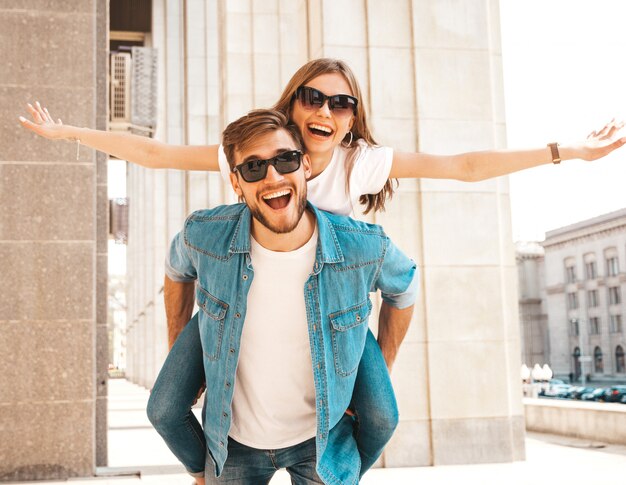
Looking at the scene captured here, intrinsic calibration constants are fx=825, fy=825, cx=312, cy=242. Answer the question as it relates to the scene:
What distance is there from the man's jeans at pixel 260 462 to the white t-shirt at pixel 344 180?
1.02 meters

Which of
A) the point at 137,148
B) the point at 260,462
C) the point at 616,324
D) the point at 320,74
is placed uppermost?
the point at 320,74

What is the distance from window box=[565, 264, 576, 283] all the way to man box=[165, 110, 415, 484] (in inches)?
3838

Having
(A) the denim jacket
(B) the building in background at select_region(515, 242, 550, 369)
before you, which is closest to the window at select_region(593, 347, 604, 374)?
(B) the building in background at select_region(515, 242, 550, 369)

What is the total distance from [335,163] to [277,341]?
945mm

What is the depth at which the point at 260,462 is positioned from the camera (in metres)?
3.07

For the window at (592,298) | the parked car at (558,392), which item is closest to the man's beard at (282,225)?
the parked car at (558,392)

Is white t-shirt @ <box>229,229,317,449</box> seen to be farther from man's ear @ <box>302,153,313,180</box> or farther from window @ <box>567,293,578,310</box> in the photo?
window @ <box>567,293,578,310</box>

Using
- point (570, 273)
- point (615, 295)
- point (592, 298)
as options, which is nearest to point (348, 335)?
point (615, 295)

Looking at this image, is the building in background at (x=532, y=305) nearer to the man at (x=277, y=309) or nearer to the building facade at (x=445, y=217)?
the building facade at (x=445, y=217)

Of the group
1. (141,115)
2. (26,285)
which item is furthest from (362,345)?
(141,115)

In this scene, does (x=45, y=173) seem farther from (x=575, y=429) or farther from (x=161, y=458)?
(x=575, y=429)

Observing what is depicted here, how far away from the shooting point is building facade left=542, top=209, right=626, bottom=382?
3457 inches

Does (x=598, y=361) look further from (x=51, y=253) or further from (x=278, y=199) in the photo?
(x=278, y=199)

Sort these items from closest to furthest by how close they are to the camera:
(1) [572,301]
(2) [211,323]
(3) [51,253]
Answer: (2) [211,323] < (3) [51,253] < (1) [572,301]
